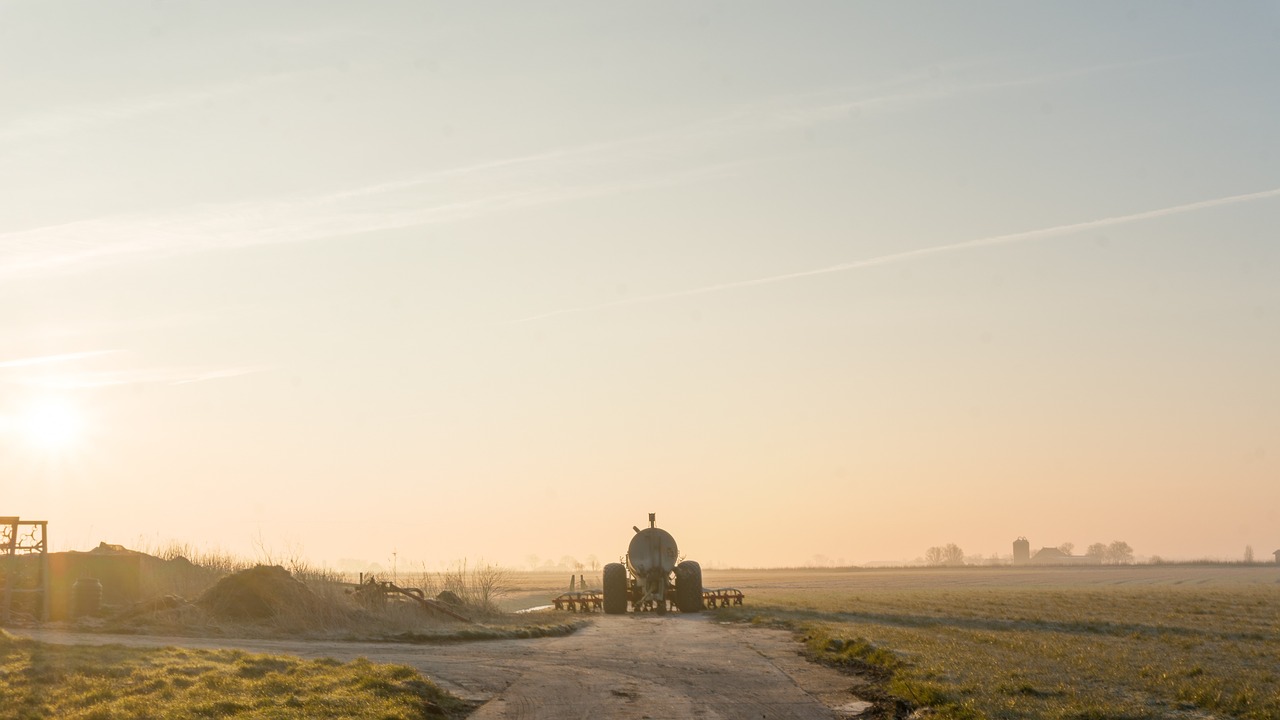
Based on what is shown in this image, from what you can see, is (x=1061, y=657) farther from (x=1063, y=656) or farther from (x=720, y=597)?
(x=720, y=597)

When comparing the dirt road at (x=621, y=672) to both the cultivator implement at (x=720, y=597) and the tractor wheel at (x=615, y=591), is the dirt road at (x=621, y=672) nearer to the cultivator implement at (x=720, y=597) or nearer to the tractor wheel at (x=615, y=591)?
the tractor wheel at (x=615, y=591)

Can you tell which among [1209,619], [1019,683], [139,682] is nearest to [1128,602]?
[1209,619]

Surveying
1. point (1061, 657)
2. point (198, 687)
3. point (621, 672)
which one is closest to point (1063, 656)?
point (1061, 657)

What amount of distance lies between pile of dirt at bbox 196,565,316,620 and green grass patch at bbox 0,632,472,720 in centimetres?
1178

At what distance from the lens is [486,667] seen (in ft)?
91.2

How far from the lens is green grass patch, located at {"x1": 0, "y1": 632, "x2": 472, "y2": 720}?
18.8 meters

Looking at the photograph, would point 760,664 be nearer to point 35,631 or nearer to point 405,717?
point 405,717

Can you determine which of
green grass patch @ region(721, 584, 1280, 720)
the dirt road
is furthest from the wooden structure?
green grass patch @ region(721, 584, 1280, 720)

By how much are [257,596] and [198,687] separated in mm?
18043

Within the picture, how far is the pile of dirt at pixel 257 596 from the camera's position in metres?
38.2

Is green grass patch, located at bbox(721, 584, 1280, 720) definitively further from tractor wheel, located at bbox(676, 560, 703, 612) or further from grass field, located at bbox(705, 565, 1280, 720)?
tractor wheel, located at bbox(676, 560, 703, 612)

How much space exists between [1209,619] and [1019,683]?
24652 millimetres

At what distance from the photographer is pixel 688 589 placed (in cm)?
5512

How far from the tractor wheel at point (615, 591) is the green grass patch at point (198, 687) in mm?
29026
